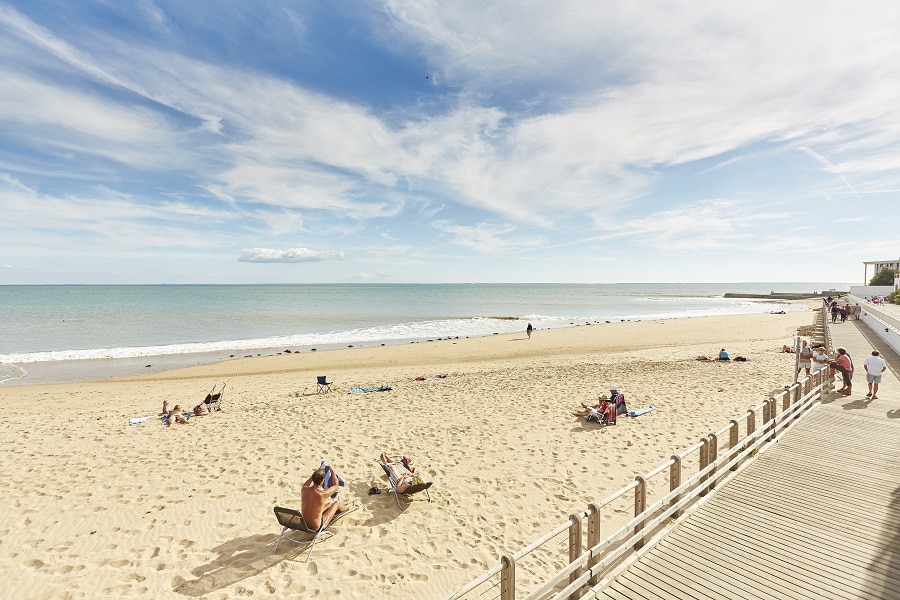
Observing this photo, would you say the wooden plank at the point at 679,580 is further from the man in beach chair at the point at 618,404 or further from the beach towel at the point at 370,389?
the beach towel at the point at 370,389

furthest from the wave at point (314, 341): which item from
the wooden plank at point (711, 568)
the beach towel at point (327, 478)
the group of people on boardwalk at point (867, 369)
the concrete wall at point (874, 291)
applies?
the concrete wall at point (874, 291)

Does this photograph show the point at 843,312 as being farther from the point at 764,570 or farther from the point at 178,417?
the point at 178,417

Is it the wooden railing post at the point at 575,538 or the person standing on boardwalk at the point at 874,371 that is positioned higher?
the person standing on boardwalk at the point at 874,371

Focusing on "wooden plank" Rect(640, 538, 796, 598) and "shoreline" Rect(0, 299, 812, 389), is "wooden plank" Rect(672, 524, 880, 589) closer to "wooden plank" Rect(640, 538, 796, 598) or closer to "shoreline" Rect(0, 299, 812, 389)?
"wooden plank" Rect(640, 538, 796, 598)

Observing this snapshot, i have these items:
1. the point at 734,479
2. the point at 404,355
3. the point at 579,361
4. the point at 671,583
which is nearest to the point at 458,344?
the point at 404,355

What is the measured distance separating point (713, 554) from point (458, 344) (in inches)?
1094

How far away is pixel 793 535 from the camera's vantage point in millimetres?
5906

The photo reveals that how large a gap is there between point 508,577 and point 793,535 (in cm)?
438

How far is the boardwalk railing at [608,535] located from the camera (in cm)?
485

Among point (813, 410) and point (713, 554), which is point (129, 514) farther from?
point (813, 410)

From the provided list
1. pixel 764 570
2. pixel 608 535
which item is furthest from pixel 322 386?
pixel 764 570

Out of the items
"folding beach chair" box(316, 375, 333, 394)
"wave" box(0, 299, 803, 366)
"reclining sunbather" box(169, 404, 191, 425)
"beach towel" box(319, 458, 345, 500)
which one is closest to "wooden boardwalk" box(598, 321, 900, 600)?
"beach towel" box(319, 458, 345, 500)

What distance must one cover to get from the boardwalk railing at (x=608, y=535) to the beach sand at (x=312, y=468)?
46 centimetres

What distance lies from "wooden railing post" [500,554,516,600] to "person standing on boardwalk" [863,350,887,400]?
12810 millimetres
